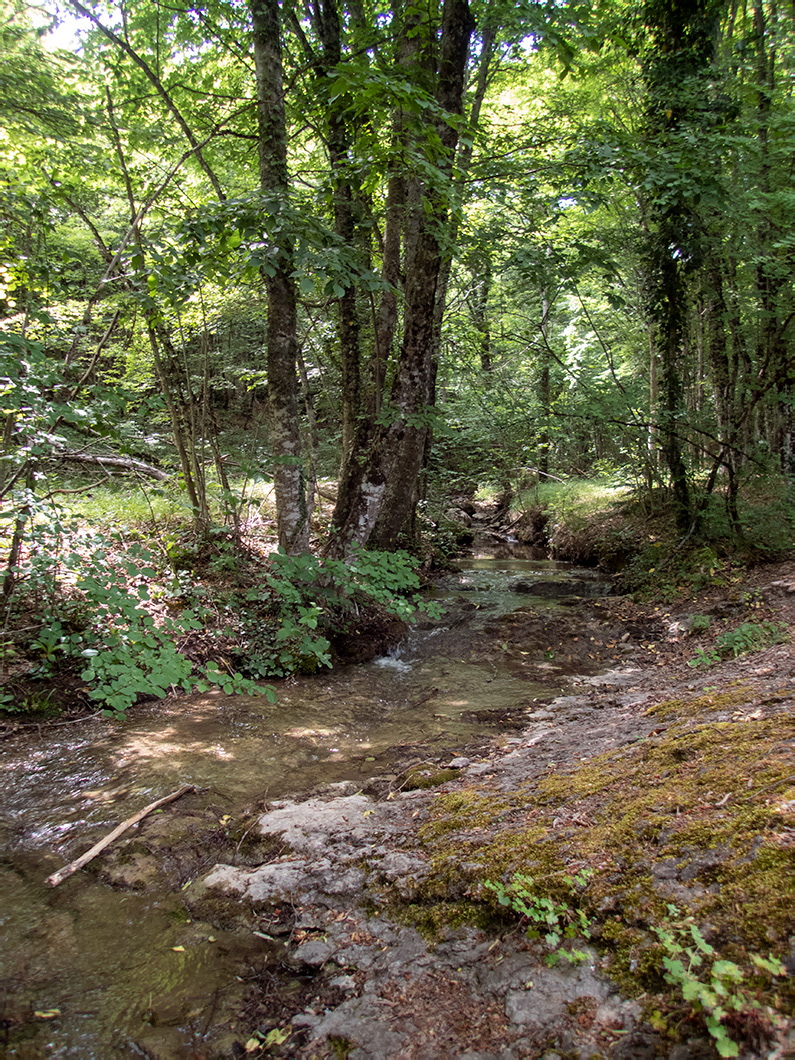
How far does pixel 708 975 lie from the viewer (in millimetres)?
1259

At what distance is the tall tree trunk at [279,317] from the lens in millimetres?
5418

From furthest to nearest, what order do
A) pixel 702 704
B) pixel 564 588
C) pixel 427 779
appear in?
pixel 564 588
pixel 427 779
pixel 702 704

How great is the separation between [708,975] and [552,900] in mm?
540

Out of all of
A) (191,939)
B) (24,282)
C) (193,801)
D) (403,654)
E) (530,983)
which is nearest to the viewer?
(530,983)

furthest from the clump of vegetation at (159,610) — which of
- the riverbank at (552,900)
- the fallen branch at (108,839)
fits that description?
the riverbank at (552,900)

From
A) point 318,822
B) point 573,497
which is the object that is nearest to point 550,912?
point 318,822

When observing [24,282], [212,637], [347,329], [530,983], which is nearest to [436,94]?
[347,329]

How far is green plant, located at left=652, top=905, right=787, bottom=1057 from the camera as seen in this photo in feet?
3.72

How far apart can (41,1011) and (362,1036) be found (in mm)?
1234

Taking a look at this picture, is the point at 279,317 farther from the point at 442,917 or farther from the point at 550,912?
the point at 550,912

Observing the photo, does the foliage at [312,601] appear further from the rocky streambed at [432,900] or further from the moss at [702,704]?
the moss at [702,704]

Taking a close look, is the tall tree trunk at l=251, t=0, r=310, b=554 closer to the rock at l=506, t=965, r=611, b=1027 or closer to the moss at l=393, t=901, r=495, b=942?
the moss at l=393, t=901, r=495, b=942

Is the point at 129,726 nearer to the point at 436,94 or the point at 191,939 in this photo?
the point at 191,939

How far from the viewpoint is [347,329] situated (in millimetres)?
8086
